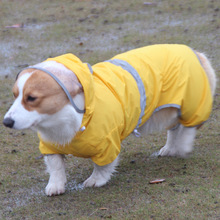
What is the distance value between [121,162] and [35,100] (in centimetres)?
169

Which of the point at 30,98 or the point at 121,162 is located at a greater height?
the point at 30,98

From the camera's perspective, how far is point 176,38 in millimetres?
8359

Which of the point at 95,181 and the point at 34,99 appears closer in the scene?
the point at 34,99

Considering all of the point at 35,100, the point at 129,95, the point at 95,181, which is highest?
the point at 35,100

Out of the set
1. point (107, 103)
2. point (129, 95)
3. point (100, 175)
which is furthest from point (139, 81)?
point (100, 175)

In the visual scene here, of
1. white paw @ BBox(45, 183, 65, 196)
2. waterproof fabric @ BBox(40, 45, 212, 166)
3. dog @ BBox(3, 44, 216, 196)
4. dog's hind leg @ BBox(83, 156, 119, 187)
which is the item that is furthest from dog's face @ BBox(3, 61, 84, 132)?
dog's hind leg @ BBox(83, 156, 119, 187)

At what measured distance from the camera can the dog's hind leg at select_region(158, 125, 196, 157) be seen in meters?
4.29

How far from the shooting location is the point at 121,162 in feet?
14.7

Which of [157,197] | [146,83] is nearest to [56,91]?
[146,83]

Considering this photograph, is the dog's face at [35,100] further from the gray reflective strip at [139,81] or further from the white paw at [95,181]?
the white paw at [95,181]

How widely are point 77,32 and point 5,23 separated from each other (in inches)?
79.6

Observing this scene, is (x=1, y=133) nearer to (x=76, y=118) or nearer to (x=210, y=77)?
(x=76, y=118)

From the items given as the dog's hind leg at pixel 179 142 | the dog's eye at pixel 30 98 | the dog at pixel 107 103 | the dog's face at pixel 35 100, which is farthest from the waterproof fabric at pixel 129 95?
the dog's eye at pixel 30 98

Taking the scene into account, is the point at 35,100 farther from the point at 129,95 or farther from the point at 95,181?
the point at 95,181
